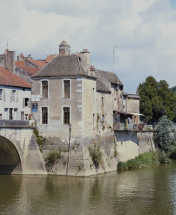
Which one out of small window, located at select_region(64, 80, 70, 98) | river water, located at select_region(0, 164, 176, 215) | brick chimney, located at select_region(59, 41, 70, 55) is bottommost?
river water, located at select_region(0, 164, 176, 215)

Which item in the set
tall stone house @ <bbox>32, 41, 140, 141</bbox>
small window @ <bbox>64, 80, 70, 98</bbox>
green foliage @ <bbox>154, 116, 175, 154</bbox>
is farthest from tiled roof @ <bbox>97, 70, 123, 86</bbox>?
small window @ <bbox>64, 80, 70, 98</bbox>

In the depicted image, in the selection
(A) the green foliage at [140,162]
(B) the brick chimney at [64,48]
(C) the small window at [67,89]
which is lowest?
(A) the green foliage at [140,162]

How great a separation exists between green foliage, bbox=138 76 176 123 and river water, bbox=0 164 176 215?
29.6 metres

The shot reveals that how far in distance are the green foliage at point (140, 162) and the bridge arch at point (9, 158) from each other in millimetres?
11399

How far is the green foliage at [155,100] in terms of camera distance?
7338cm

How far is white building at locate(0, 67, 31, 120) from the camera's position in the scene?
1880 inches

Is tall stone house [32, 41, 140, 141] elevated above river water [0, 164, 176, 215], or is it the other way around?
tall stone house [32, 41, 140, 141]

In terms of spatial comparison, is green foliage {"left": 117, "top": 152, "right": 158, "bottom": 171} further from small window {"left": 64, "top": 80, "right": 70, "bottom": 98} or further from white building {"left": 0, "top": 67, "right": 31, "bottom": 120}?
white building {"left": 0, "top": 67, "right": 31, "bottom": 120}

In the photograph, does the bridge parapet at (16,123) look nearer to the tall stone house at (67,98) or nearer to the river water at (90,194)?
the tall stone house at (67,98)

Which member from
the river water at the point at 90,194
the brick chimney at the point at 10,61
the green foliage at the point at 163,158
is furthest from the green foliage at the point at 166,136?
the brick chimney at the point at 10,61

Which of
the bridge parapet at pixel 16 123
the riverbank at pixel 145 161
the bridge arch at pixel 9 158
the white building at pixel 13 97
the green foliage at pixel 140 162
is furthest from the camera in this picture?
the riverbank at pixel 145 161

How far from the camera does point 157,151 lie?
59.6 m

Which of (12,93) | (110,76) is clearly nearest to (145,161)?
(110,76)

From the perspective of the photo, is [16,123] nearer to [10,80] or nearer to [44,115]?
[44,115]
